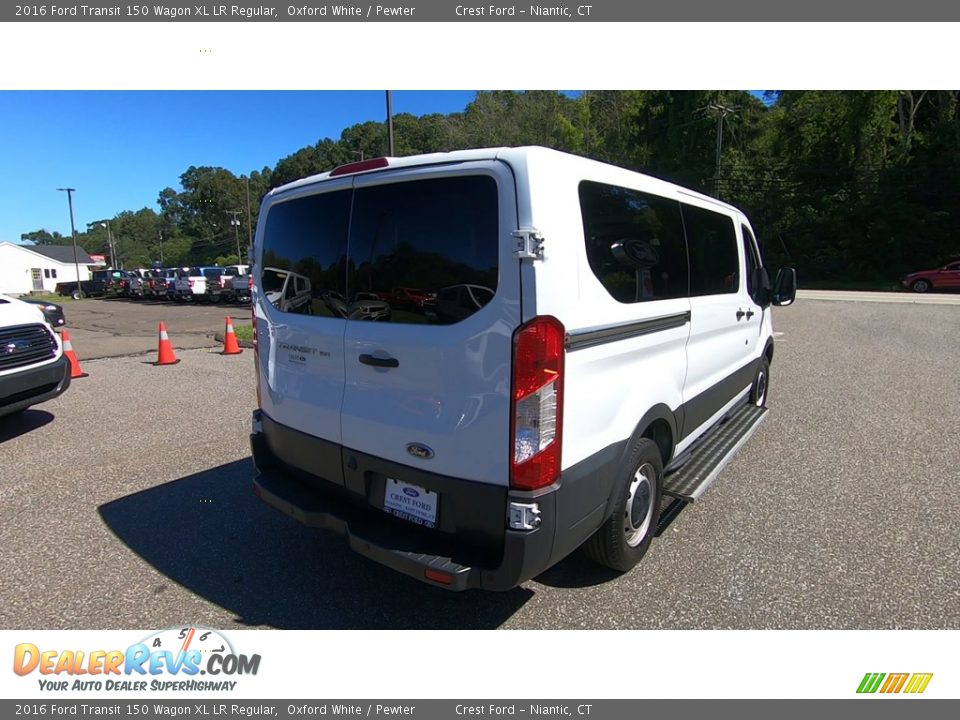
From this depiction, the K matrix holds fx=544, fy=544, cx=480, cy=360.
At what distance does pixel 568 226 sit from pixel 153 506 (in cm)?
354

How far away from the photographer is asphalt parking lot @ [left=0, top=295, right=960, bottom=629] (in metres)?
2.69

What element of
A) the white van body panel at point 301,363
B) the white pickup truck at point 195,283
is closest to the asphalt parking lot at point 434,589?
the white van body panel at point 301,363

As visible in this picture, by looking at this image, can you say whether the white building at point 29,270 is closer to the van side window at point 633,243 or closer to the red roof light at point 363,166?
the red roof light at point 363,166

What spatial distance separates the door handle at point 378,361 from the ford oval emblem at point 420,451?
0.36 metres

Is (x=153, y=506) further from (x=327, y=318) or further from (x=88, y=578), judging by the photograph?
(x=327, y=318)

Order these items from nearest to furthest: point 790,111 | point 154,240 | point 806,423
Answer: point 806,423 < point 790,111 < point 154,240

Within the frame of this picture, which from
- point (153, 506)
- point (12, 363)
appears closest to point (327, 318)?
point (153, 506)

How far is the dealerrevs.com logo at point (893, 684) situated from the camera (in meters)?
2.33

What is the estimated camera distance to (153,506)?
3887 mm

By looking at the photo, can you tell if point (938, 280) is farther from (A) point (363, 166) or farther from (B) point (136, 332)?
(B) point (136, 332)

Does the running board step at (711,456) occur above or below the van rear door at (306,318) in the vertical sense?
below

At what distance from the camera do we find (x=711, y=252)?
3.92 meters

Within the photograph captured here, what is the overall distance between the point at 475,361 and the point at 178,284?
1291 inches
